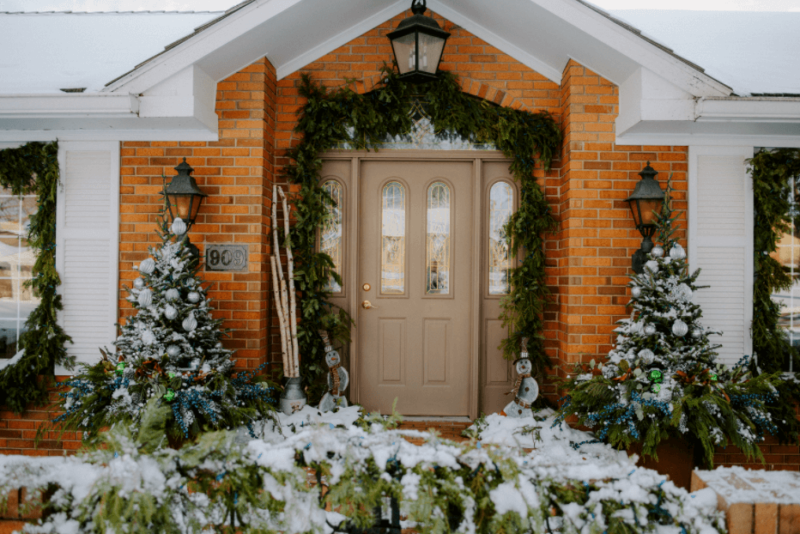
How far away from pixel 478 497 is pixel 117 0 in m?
6.18

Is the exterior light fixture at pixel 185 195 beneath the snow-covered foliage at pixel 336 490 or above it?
above

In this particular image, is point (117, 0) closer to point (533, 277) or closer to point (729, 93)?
point (533, 277)

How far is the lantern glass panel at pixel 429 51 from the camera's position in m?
3.12

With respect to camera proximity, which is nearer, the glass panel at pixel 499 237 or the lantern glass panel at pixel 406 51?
the lantern glass panel at pixel 406 51

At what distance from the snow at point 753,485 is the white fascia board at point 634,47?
105 inches

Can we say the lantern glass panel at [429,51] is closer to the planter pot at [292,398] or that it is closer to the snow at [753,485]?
the planter pot at [292,398]

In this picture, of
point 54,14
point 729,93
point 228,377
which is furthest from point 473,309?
point 54,14

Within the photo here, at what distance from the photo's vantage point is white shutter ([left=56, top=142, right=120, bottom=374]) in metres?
3.55

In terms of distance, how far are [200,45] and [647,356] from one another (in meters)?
3.50

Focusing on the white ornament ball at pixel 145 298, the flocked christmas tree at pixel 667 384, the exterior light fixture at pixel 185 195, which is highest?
the exterior light fixture at pixel 185 195

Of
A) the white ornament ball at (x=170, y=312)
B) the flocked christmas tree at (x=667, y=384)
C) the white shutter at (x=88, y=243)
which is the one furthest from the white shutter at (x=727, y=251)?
the white shutter at (x=88, y=243)

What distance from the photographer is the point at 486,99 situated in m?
3.74

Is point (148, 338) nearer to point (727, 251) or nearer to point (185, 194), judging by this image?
point (185, 194)

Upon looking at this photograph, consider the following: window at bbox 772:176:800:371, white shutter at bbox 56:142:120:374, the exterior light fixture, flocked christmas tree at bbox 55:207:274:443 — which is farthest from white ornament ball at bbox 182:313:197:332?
window at bbox 772:176:800:371
